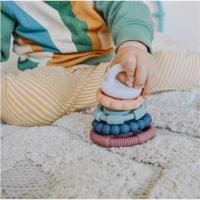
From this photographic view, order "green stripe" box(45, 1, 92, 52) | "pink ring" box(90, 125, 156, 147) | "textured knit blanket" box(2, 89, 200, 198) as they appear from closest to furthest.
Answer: "textured knit blanket" box(2, 89, 200, 198) < "pink ring" box(90, 125, 156, 147) < "green stripe" box(45, 1, 92, 52)

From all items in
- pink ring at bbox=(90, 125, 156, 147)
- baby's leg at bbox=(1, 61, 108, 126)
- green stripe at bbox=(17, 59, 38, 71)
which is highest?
pink ring at bbox=(90, 125, 156, 147)

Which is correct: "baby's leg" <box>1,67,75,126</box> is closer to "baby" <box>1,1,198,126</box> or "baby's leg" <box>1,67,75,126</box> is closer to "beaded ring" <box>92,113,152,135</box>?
"baby" <box>1,1,198,126</box>

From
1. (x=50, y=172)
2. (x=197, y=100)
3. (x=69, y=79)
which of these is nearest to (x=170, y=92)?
(x=197, y=100)

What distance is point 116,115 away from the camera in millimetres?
497

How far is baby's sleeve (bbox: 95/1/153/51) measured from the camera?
2.19ft

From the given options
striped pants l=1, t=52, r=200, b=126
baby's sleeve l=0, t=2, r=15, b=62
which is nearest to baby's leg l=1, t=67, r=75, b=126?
striped pants l=1, t=52, r=200, b=126

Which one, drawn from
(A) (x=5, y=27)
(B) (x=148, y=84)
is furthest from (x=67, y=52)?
(B) (x=148, y=84)

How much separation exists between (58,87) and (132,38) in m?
0.16

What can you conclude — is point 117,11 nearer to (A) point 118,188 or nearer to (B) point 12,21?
(B) point 12,21

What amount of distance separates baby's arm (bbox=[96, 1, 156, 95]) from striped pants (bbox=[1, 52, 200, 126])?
0.08 metres

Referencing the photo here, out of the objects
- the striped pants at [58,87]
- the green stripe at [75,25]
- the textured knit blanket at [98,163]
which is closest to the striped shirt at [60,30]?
the green stripe at [75,25]

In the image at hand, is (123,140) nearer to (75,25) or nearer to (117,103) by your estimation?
(117,103)

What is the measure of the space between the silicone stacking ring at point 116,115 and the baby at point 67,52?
0.04 meters

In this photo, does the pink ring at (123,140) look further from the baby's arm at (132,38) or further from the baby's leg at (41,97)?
the baby's leg at (41,97)
